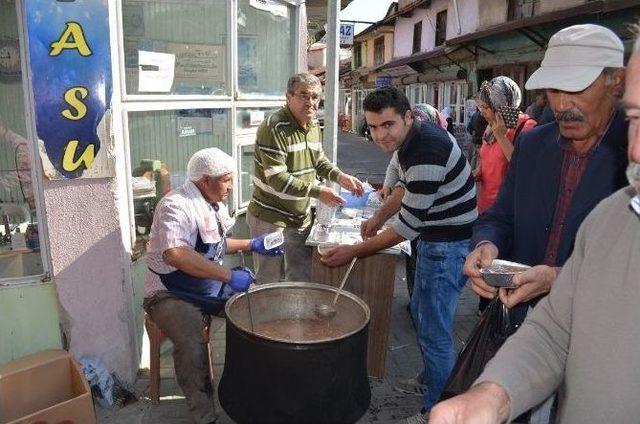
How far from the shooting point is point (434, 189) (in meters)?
2.83

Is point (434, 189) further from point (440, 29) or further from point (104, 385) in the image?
point (440, 29)

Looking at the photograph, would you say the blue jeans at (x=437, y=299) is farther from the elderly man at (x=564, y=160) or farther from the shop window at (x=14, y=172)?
the shop window at (x=14, y=172)

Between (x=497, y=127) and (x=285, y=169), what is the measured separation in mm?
1579

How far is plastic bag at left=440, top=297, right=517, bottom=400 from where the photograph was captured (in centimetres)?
208

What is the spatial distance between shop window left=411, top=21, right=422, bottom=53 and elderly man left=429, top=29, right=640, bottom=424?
71.3ft

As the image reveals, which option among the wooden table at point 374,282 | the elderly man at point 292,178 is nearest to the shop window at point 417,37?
the elderly man at point 292,178

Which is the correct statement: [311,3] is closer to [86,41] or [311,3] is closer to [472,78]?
[86,41]

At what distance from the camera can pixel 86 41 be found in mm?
2898

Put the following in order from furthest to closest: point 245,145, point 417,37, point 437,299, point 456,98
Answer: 1. point 417,37
2. point 456,98
3. point 245,145
4. point 437,299

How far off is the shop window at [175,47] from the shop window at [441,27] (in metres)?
16.0

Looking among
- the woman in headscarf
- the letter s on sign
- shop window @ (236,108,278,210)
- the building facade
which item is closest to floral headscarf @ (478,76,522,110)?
the woman in headscarf

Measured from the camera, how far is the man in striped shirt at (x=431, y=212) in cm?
283

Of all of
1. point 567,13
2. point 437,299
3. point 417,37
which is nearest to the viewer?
point 437,299

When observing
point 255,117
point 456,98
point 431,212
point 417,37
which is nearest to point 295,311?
point 431,212
